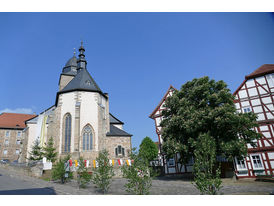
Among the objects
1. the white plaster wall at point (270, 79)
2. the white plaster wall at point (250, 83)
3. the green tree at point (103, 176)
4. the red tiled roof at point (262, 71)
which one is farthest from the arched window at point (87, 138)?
the white plaster wall at point (270, 79)

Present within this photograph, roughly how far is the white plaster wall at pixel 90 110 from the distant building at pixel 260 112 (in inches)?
657

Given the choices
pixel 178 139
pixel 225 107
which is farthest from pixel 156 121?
pixel 225 107

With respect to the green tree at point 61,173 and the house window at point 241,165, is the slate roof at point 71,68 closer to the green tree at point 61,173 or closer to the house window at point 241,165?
the green tree at point 61,173

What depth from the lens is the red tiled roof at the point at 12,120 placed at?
1716 inches

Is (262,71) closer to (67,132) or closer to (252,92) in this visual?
(252,92)

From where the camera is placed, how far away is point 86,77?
2797cm

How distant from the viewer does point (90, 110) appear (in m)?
24.5

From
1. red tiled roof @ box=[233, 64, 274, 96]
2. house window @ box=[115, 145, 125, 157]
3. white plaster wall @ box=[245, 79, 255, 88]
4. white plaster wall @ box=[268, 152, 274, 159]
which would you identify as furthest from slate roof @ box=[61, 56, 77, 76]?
white plaster wall @ box=[268, 152, 274, 159]

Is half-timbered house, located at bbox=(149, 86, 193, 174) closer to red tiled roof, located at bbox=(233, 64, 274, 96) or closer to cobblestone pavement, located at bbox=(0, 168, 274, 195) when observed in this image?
cobblestone pavement, located at bbox=(0, 168, 274, 195)

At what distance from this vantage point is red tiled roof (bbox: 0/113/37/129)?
43.6 meters

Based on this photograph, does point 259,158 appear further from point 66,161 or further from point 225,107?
point 66,161

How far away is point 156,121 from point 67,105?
12065 mm

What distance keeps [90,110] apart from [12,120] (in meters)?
32.3

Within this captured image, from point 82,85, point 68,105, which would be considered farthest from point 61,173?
point 82,85
